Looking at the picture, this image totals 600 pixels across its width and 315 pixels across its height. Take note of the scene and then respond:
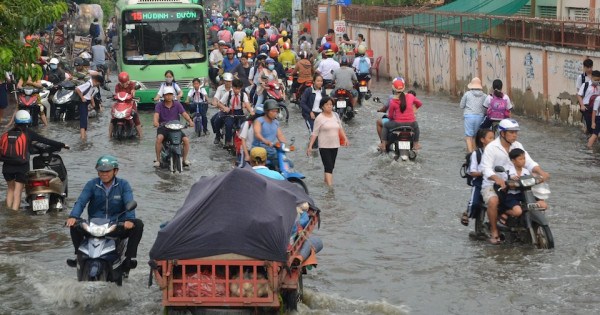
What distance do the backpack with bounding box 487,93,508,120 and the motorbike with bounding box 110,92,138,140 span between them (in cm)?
747

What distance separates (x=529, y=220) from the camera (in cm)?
1181

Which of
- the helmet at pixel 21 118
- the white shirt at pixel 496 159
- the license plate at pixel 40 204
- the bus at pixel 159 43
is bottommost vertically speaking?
the license plate at pixel 40 204

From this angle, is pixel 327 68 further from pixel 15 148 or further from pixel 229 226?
pixel 229 226

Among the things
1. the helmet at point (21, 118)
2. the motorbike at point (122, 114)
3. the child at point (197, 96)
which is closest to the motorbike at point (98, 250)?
the helmet at point (21, 118)

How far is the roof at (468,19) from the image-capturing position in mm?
29109

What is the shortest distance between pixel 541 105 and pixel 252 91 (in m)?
6.68

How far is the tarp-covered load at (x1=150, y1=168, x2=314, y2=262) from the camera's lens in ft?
28.3

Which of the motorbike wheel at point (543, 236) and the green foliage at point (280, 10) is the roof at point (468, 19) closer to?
the motorbike wheel at point (543, 236)

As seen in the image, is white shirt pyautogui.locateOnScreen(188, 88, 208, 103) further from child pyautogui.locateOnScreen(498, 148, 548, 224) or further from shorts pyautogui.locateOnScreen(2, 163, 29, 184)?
child pyautogui.locateOnScreen(498, 148, 548, 224)

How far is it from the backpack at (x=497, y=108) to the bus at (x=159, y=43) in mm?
10860

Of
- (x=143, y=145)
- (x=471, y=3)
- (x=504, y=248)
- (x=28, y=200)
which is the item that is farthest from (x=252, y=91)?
(x=471, y=3)

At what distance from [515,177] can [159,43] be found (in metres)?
17.2

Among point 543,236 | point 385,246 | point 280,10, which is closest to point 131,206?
point 385,246

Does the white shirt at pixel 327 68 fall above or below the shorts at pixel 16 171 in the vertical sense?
above
